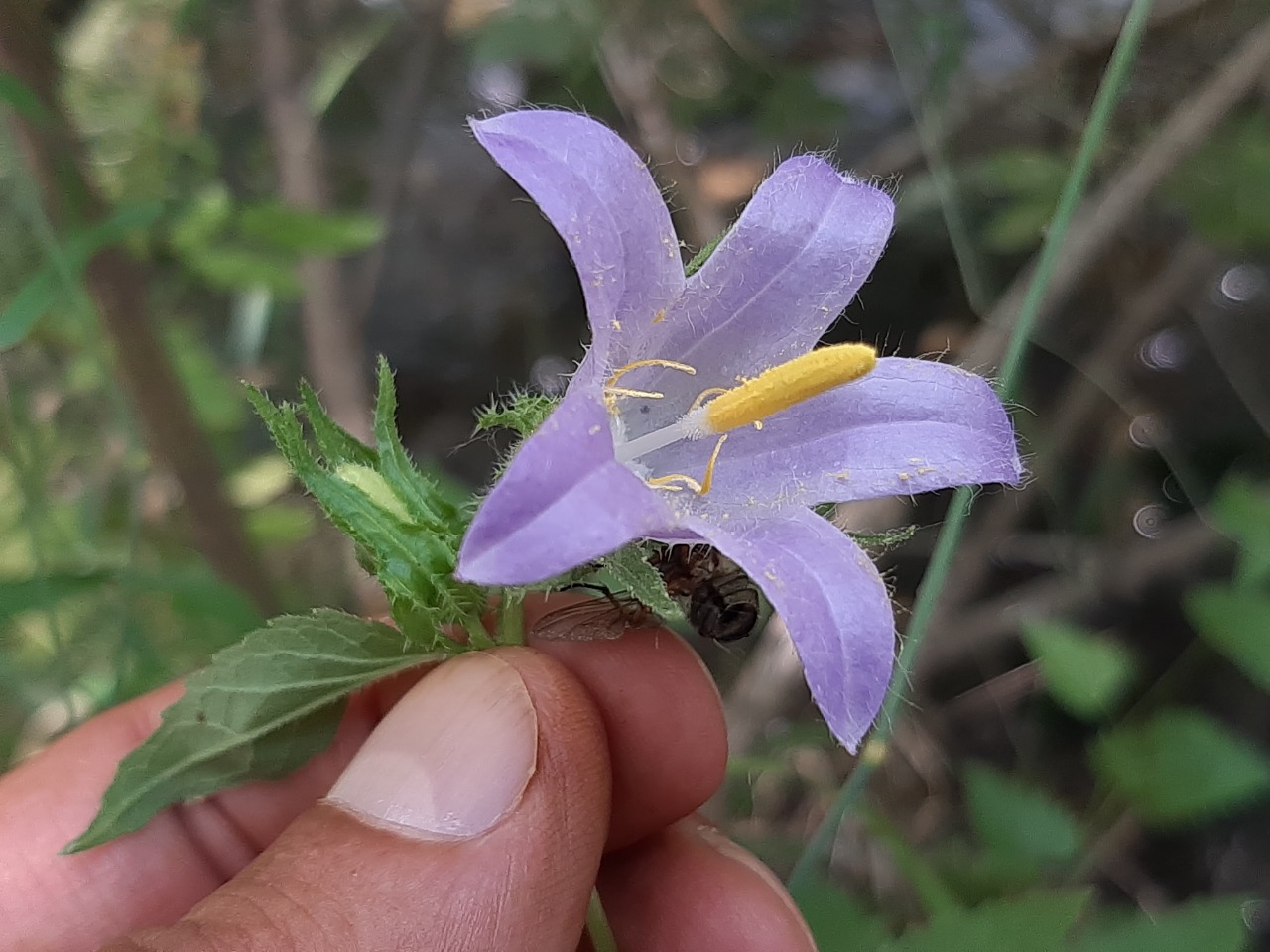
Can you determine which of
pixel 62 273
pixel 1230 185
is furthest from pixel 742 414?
pixel 1230 185

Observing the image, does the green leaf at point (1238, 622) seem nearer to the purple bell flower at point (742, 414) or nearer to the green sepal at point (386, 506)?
the purple bell flower at point (742, 414)

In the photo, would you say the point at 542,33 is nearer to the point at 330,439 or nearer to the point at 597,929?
the point at 330,439

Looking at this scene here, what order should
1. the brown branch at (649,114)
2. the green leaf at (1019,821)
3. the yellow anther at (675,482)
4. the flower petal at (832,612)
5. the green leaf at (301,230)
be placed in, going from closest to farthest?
the flower petal at (832,612) → the yellow anther at (675,482) → the green leaf at (301,230) → the green leaf at (1019,821) → the brown branch at (649,114)

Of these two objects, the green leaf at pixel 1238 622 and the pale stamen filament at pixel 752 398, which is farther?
the green leaf at pixel 1238 622

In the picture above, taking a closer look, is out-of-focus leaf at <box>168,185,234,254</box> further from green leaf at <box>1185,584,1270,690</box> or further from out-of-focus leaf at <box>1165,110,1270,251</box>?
out-of-focus leaf at <box>1165,110,1270,251</box>

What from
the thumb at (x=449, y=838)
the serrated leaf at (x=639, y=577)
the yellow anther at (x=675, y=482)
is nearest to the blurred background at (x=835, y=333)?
the thumb at (x=449, y=838)

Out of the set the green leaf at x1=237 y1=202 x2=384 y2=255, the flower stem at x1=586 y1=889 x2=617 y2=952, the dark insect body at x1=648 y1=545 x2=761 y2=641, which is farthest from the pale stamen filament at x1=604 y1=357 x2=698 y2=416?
the green leaf at x1=237 y1=202 x2=384 y2=255
